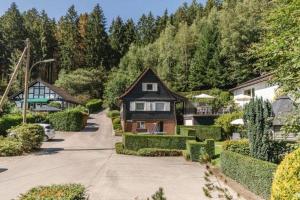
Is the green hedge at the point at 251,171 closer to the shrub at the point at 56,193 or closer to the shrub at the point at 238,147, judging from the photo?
the shrub at the point at 238,147

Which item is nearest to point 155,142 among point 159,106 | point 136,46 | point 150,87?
point 159,106

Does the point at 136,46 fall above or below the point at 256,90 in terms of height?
above

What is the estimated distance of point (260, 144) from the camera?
21.3 meters

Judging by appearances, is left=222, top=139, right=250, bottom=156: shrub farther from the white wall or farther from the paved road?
the white wall

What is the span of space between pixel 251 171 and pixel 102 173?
9753 mm

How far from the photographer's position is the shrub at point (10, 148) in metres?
30.8

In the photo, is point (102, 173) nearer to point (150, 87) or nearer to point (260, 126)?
point (260, 126)

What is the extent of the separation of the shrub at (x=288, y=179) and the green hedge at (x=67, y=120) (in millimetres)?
42748

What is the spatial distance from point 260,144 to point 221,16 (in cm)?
5586

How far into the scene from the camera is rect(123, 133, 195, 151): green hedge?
3547 centimetres

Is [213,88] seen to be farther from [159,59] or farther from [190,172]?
[190,172]

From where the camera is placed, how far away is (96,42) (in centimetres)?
9388

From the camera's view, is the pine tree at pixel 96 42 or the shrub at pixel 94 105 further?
the pine tree at pixel 96 42

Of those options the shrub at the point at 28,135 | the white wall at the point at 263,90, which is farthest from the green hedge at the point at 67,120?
the white wall at the point at 263,90
